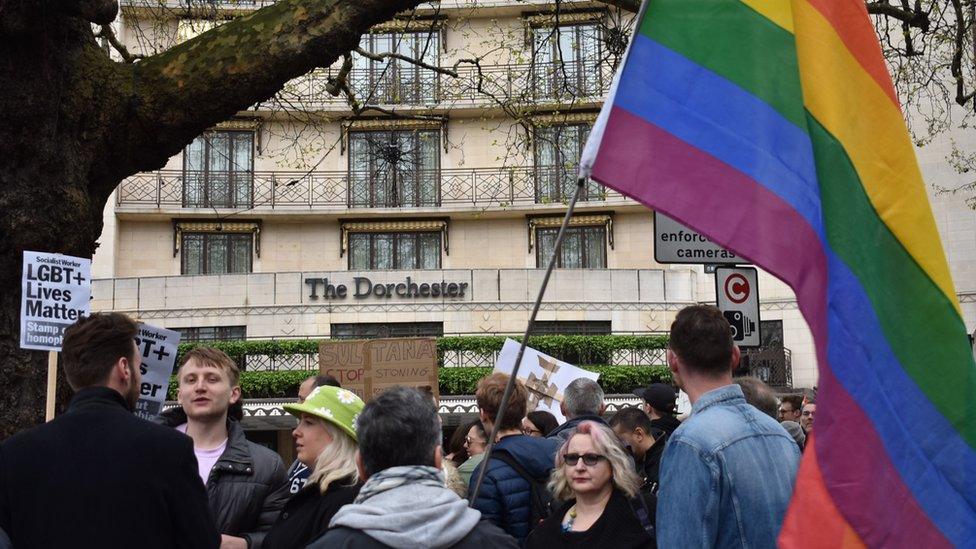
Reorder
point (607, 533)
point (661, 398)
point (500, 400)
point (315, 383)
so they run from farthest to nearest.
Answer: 1. point (661, 398)
2. point (315, 383)
3. point (500, 400)
4. point (607, 533)

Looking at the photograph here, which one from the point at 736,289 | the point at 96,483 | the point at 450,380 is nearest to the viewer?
the point at 96,483

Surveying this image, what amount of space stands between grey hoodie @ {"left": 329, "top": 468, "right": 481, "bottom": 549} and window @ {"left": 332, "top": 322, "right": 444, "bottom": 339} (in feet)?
91.4

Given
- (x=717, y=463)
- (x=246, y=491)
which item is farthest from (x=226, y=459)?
(x=717, y=463)

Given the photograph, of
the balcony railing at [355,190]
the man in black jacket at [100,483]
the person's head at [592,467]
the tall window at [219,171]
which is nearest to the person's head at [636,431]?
the person's head at [592,467]

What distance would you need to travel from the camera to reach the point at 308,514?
14.1 feet

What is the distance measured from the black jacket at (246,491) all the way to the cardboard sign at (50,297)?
1.37 metres

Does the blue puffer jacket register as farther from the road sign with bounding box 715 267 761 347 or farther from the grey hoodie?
the road sign with bounding box 715 267 761 347

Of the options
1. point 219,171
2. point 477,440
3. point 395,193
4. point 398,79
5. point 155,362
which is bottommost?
point 477,440

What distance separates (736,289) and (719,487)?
6005mm

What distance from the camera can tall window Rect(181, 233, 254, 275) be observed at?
36.4 metres

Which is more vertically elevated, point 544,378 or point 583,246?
point 583,246

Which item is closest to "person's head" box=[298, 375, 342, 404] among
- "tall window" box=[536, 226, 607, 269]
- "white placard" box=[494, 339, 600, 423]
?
"white placard" box=[494, 339, 600, 423]

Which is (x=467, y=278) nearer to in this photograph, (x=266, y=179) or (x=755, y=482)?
(x=266, y=179)

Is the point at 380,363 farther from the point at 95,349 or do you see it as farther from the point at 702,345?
the point at 702,345
